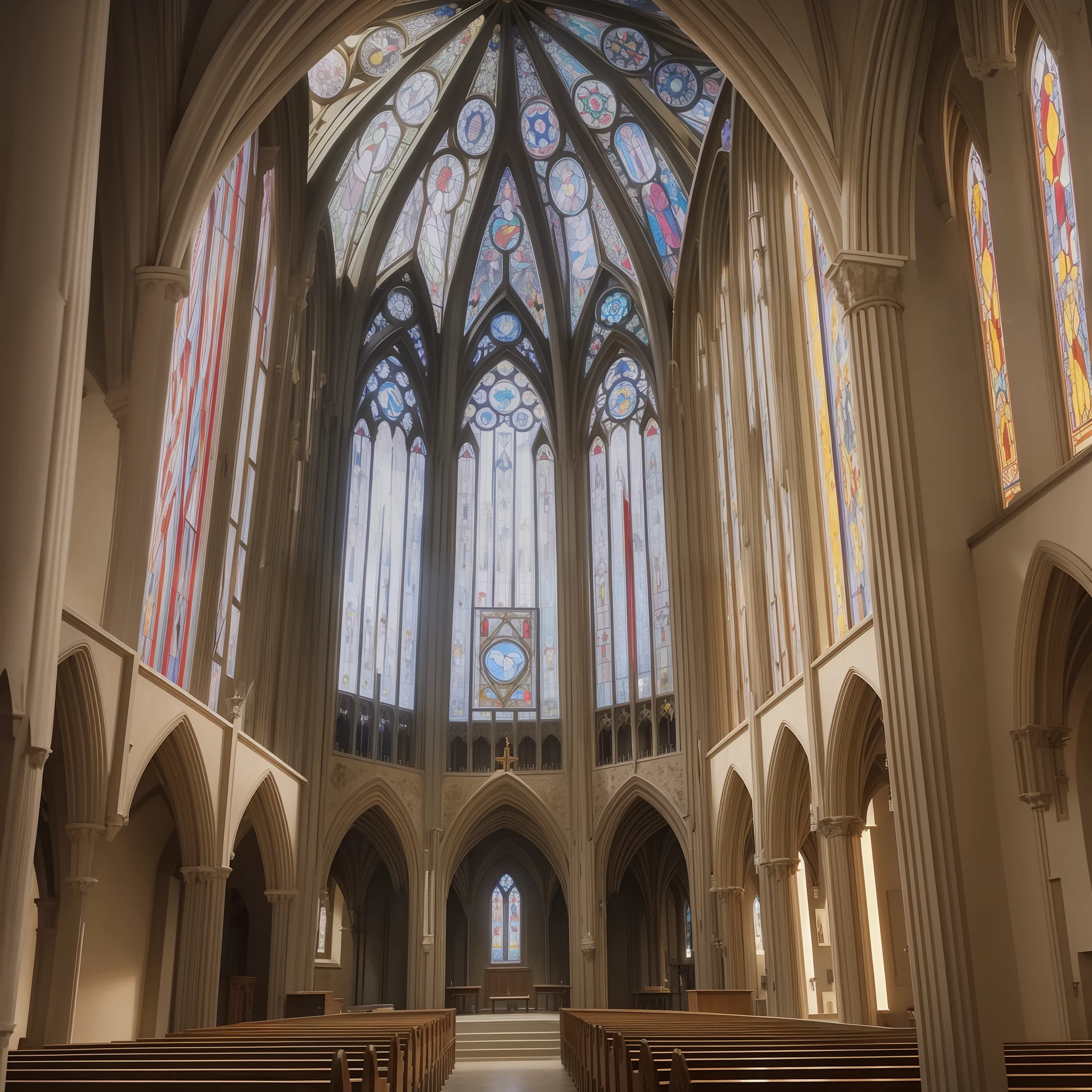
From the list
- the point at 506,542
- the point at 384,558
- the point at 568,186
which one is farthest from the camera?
the point at 506,542

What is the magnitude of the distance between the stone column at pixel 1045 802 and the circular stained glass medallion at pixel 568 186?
20588 millimetres

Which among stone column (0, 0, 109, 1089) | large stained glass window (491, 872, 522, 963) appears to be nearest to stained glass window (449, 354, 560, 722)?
large stained glass window (491, 872, 522, 963)

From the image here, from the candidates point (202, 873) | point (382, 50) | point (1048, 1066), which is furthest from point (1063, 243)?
point (382, 50)

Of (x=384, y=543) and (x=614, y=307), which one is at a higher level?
(x=614, y=307)

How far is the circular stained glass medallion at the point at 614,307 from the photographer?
28.6 m

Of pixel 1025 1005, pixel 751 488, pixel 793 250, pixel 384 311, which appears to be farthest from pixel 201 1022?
pixel 384 311

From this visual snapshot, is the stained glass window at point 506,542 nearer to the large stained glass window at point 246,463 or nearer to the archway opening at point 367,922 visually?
the archway opening at point 367,922

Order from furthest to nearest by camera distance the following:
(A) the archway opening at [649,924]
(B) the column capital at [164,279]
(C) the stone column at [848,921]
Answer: (A) the archway opening at [649,924], (C) the stone column at [848,921], (B) the column capital at [164,279]

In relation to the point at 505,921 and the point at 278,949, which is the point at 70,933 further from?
the point at 505,921

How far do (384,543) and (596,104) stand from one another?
11.3 m

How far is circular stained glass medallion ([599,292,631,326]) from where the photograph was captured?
2856 centimetres

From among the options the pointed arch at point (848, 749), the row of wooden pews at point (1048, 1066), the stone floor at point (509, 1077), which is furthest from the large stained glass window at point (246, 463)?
the row of wooden pews at point (1048, 1066)

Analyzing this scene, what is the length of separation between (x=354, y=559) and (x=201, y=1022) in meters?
12.6

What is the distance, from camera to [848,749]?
15.0 m
